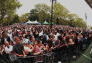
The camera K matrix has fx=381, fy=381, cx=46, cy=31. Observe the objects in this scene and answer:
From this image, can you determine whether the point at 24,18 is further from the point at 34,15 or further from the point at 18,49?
the point at 18,49

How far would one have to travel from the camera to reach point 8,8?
10000 centimetres

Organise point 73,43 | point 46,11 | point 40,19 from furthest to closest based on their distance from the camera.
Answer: point 46,11 → point 40,19 → point 73,43

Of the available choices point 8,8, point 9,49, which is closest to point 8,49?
point 9,49

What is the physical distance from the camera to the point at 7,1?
10100cm

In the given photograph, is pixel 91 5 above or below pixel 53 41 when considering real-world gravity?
above

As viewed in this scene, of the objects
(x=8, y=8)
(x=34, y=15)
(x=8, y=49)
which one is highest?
(x=8, y=49)

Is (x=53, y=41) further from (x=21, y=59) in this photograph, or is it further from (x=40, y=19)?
(x=40, y=19)

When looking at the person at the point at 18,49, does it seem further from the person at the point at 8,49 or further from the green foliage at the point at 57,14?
the green foliage at the point at 57,14

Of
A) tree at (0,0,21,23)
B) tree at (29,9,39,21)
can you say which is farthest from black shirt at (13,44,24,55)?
tree at (29,9,39,21)

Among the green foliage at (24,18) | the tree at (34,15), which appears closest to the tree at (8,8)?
the tree at (34,15)

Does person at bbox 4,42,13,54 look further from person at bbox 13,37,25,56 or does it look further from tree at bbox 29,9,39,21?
tree at bbox 29,9,39,21

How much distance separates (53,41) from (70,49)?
12.6 ft

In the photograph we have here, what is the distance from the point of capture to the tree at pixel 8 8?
97213mm

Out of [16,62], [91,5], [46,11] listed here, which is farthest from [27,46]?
[46,11]
